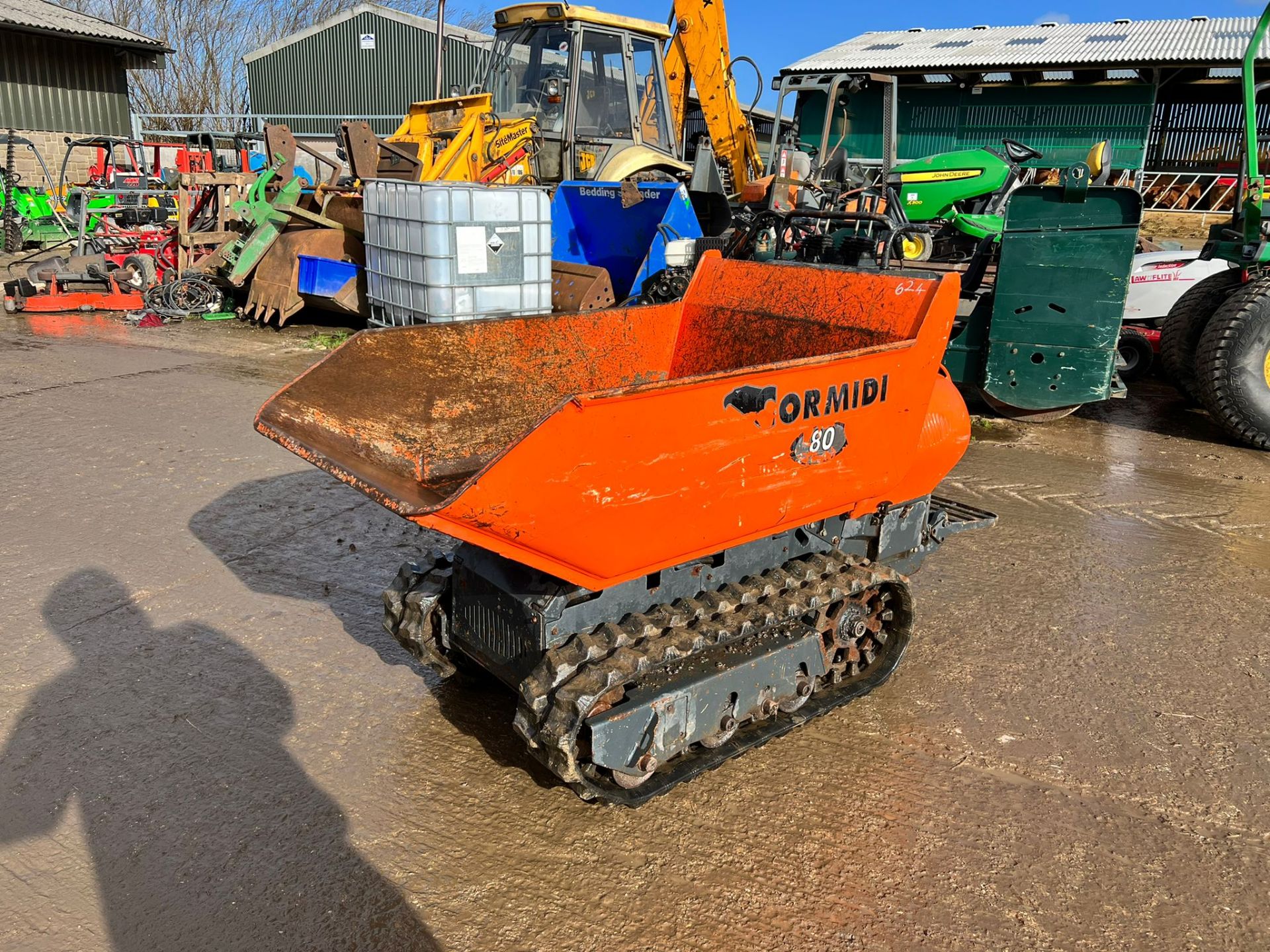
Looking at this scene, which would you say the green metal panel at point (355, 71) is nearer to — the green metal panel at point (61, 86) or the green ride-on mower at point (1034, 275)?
the green metal panel at point (61, 86)

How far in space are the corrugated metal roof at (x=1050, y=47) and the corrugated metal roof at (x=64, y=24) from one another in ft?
50.0

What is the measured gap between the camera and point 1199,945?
2271 mm

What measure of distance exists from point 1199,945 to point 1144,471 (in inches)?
162

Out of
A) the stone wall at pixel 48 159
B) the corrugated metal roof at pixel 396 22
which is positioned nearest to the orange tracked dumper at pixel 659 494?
the stone wall at pixel 48 159

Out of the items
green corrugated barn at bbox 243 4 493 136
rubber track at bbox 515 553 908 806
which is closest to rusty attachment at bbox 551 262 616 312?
rubber track at bbox 515 553 908 806

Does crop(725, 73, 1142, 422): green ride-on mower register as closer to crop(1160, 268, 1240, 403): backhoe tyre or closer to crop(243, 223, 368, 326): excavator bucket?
crop(1160, 268, 1240, 403): backhoe tyre

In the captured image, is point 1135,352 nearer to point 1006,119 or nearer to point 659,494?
point 659,494

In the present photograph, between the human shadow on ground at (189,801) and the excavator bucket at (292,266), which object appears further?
the excavator bucket at (292,266)

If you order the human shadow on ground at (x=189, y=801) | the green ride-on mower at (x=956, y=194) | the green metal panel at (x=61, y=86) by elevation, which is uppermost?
the green metal panel at (x=61, y=86)

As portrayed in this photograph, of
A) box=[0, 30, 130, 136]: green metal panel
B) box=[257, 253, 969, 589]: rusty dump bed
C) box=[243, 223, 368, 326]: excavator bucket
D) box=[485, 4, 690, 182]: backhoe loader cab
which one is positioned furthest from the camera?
box=[0, 30, 130, 136]: green metal panel

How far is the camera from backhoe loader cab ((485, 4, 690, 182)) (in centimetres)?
919

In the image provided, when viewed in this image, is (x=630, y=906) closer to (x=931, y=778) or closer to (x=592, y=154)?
(x=931, y=778)

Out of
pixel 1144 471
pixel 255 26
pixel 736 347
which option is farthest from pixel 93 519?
pixel 255 26

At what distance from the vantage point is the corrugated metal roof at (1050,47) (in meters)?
20.7
